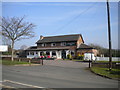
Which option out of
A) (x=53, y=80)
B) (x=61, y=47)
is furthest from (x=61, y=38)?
(x=53, y=80)

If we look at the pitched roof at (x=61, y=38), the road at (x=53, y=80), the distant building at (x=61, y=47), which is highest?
the pitched roof at (x=61, y=38)

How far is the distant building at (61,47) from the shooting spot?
48.7 metres

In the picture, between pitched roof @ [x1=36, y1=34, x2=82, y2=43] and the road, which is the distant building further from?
the road

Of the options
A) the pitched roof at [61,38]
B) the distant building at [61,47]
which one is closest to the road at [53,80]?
the distant building at [61,47]

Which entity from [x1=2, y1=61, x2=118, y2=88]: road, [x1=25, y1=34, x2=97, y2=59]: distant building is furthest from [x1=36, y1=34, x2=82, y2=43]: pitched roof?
[x1=2, y1=61, x2=118, y2=88]: road

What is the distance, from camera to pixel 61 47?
51688 millimetres

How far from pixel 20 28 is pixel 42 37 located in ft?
95.9

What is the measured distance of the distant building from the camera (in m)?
48.7

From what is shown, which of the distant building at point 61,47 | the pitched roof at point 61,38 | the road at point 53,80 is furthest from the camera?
the pitched roof at point 61,38

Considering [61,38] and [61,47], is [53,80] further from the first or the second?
[61,38]

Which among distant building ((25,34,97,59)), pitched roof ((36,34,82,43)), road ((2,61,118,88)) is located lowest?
road ((2,61,118,88))

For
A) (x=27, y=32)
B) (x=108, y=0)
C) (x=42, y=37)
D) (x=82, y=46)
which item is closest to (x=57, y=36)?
(x=42, y=37)

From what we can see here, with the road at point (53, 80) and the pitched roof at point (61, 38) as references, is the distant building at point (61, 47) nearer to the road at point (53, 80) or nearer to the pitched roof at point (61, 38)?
the pitched roof at point (61, 38)

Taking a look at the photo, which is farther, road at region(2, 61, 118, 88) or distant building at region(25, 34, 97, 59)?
distant building at region(25, 34, 97, 59)
